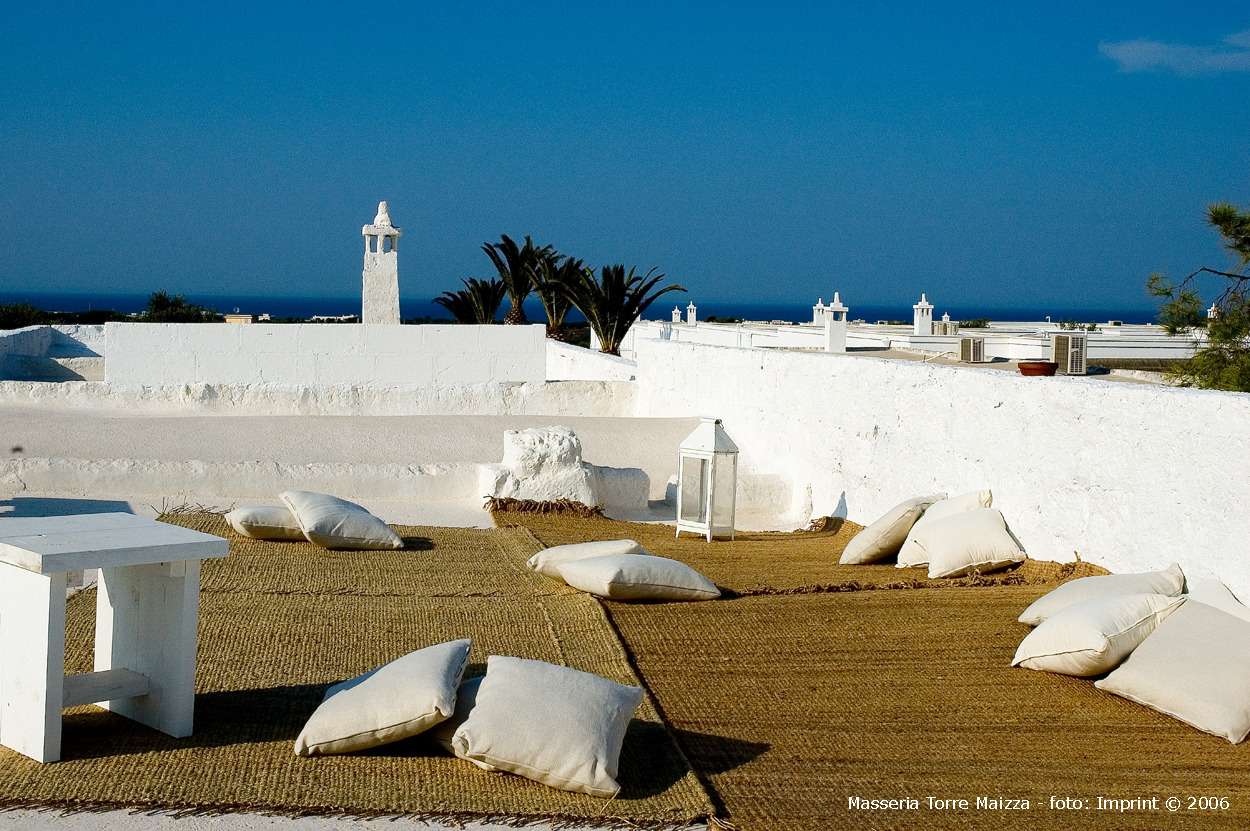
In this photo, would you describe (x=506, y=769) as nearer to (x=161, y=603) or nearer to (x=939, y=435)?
(x=161, y=603)

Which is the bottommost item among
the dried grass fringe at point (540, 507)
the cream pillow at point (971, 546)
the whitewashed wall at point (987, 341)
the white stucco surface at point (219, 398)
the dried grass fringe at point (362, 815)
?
the dried grass fringe at point (362, 815)

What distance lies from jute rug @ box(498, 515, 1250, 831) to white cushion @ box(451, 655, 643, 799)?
326mm

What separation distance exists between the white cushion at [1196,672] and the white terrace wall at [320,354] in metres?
10.7

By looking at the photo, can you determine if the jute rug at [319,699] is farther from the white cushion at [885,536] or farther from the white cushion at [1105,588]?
the white cushion at [885,536]

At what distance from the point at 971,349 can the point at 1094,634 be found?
15.7 metres

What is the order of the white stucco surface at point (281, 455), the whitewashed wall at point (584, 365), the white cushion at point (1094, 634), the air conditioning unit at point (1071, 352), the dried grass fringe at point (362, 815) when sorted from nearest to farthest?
the dried grass fringe at point (362, 815) < the white cushion at point (1094, 634) < the white stucco surface at point (281, 455) < the whitewashed wall at point (584, 365) < the air conditioning unit at point (1071, 352)

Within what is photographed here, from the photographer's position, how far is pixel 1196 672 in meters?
4.00

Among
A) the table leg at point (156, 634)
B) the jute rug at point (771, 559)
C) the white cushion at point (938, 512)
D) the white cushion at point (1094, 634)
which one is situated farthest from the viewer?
the white cushion at point (938, 512)

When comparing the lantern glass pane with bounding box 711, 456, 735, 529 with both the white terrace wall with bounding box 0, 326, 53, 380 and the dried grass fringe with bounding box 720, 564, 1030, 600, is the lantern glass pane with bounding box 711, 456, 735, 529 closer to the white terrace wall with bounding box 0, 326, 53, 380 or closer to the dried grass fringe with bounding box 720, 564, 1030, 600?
the dried grass fringe with bounding box 720, 564, 1030, 600

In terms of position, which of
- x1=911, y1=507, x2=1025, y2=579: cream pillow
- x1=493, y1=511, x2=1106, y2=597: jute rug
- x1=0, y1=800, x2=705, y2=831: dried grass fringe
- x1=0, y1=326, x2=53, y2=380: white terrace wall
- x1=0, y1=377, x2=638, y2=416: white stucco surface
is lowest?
x1=0, y1=800, x2=705, y2=831: dried grass fringe

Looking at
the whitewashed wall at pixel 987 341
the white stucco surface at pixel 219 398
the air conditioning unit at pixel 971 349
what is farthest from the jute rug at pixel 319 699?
the air conditioning unit at pixel 971 349

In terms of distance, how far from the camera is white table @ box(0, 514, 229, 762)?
3.26 meters

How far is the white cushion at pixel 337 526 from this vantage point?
6.34 meters

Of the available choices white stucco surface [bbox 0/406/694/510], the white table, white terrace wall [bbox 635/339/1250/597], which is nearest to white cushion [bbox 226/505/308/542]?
white stucco surface [bbox 0/406/694/510]
